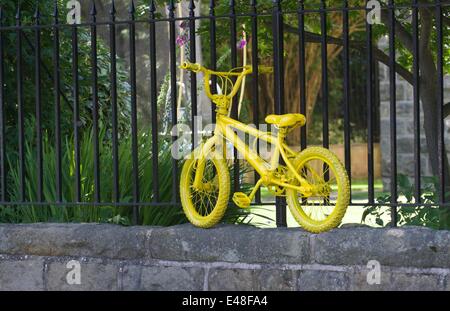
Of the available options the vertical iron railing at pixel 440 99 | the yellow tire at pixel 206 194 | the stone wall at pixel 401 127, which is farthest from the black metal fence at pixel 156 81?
the stone wall at pixel 401 127

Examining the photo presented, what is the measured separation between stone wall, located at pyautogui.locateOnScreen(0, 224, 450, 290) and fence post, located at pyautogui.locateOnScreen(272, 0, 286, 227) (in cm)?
24

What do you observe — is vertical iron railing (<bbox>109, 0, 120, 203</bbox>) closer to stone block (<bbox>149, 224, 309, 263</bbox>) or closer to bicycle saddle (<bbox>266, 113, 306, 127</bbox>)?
stone block (<bbox>149, 224, 309, 263</bbox>)

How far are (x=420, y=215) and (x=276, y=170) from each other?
98 centimetres

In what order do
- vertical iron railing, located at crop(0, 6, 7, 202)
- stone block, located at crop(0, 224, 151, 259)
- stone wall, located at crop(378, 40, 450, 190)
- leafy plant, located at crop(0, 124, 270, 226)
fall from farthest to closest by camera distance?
stone wall, located at crop(378, 40, 450, 190), vertical iron railing, located at crop(0, 6, 7, 202), leafy plant, located at crop(0, 124, 270, 226), stone block, located at crop(0, 224, 151, 259)

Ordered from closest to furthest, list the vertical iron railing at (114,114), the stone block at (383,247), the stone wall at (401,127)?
the stone block at (383,247)
the vertical iron railing at (114,114)
the stone wall at (401,127)

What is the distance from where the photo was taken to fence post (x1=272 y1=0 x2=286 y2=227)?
246 inches

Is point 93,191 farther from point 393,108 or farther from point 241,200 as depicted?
point 393,108

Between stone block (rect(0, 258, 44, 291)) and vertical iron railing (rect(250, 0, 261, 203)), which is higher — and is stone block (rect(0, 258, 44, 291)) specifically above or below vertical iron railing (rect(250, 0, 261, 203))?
below

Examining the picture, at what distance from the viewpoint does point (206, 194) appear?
6520mm

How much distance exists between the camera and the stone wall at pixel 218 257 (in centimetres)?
572

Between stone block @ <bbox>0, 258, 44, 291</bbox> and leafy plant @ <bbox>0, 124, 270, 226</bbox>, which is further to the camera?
leafy plant @ <bbox>0, 124, 270, 226</bbox>

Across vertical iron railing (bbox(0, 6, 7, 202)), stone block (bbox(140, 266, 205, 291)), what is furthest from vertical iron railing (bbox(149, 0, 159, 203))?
vertical iron railing (bbox(0, 6, 7, 202))

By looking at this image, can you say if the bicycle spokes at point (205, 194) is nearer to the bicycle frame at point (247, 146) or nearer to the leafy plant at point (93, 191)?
the bicycle frame at point (247, 146)

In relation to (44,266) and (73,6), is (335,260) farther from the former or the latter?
(73,6)
